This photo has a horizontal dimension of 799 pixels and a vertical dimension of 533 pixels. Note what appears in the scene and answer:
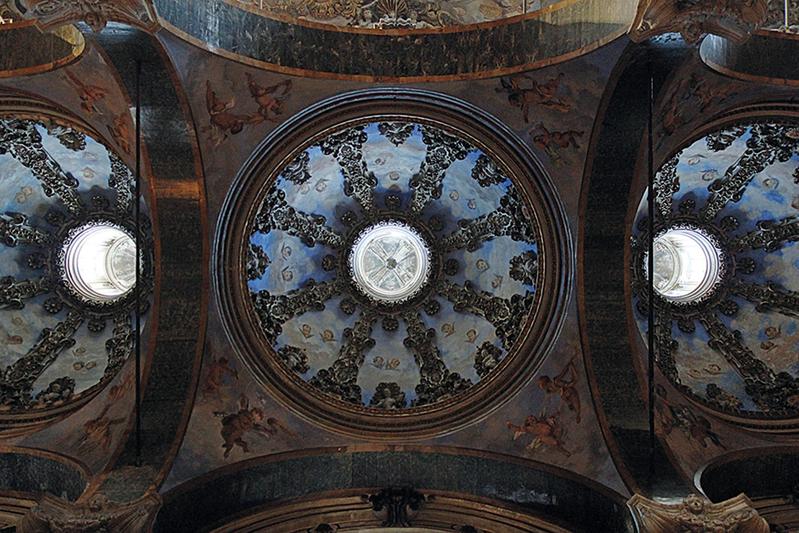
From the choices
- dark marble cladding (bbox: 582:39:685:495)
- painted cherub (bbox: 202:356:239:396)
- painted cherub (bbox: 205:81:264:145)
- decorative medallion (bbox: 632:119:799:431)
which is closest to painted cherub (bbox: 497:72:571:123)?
dark marble cladding (bbox: 582:39:685:495)

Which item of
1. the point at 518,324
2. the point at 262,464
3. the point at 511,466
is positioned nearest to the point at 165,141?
the point at 262,464

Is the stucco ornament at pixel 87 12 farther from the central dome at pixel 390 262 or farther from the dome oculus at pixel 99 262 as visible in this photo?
the central dome at pixel 390 262

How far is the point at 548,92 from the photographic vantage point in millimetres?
12422

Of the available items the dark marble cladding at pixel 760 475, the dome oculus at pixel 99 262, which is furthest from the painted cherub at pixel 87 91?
the dark marble cladding at pixel 760 475

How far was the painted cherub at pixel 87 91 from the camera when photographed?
1209 cm

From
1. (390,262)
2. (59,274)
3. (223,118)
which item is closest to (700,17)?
(223,118)

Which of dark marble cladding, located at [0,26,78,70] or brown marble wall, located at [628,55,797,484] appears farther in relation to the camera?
brown marble wall, located at [628,55,797,484]

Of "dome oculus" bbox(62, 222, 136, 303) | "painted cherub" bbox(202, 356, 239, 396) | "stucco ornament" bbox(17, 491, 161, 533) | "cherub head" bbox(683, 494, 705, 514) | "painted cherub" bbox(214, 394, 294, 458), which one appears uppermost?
"dome oculus" bbox(62, 222, 136, 303)

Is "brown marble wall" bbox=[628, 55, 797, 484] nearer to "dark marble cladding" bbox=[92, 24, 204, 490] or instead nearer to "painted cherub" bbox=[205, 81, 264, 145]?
"painted cherub" bbox=[205, 81, 264, 145]

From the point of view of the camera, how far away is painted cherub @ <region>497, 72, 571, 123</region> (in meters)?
12.4

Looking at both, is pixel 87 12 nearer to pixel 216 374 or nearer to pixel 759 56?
pixel 216 374

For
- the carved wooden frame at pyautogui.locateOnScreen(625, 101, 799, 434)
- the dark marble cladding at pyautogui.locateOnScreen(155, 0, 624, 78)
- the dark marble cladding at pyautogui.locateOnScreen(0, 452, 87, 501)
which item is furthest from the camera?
the carved wooden frame at pyautogui.locateOnScreen(625, 101, 799, 434)

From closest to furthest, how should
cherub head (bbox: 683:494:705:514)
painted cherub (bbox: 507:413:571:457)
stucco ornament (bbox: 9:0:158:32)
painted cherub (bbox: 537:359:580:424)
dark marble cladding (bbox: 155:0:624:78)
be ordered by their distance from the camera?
stucco ornament (bbox: 9:0:158:32) < cherub head (bbox: 683:494:705:514) < dark marble cladding (bbox: 155:0:624:78) < painted cherub (bbox: 507:413:571:457) < painted cherub (bbox: 537:359:580:424)

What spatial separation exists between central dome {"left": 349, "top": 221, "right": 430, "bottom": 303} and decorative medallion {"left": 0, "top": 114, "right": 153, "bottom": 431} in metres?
3.39
